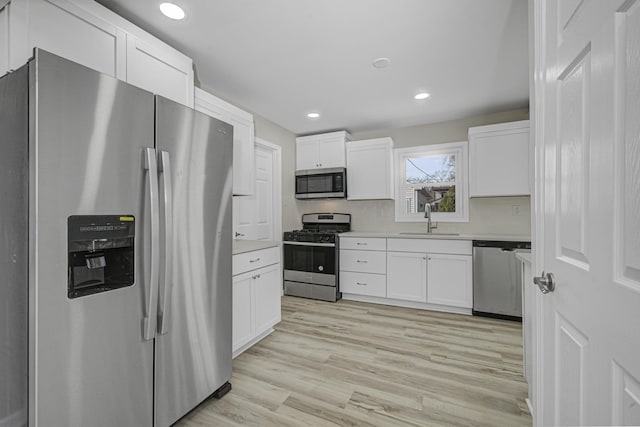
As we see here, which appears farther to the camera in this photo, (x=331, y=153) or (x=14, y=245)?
(x=331, y=153)

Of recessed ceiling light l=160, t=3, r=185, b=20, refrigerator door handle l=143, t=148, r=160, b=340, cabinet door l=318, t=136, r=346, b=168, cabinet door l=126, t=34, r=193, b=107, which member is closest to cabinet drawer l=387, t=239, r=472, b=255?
cabinet door l=318, t=136, r=346, b=168

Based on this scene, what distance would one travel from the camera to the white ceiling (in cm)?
179

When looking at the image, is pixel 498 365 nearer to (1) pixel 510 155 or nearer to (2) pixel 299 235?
(1) pixel 510 155

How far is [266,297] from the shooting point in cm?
262

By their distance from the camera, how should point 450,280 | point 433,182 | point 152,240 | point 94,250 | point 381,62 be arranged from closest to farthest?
point 94,250, point 152,240, point 381,62, point 450,280, point 433,182

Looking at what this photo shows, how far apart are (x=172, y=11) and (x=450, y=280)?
3.52 m

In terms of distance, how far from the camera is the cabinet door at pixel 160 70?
1.79 m

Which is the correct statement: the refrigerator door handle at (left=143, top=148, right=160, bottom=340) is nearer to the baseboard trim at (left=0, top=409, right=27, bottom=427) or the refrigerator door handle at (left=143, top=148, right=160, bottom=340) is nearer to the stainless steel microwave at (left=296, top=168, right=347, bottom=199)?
the baseboard trim at (left=0, top=409, right=27, bottom=427)

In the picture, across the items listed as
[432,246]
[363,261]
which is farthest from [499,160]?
[363,261]

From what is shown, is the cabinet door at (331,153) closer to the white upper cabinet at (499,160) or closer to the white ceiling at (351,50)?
the white ceiling at (351,50)

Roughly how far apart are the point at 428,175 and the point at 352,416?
3.26m

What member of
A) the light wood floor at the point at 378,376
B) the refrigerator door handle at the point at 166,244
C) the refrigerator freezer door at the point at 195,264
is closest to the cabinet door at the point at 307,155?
the light wood floor at the point at 378,376

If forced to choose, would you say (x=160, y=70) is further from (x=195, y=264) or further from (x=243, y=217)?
(x=243, y=217)

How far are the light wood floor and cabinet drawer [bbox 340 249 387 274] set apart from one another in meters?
0.75
